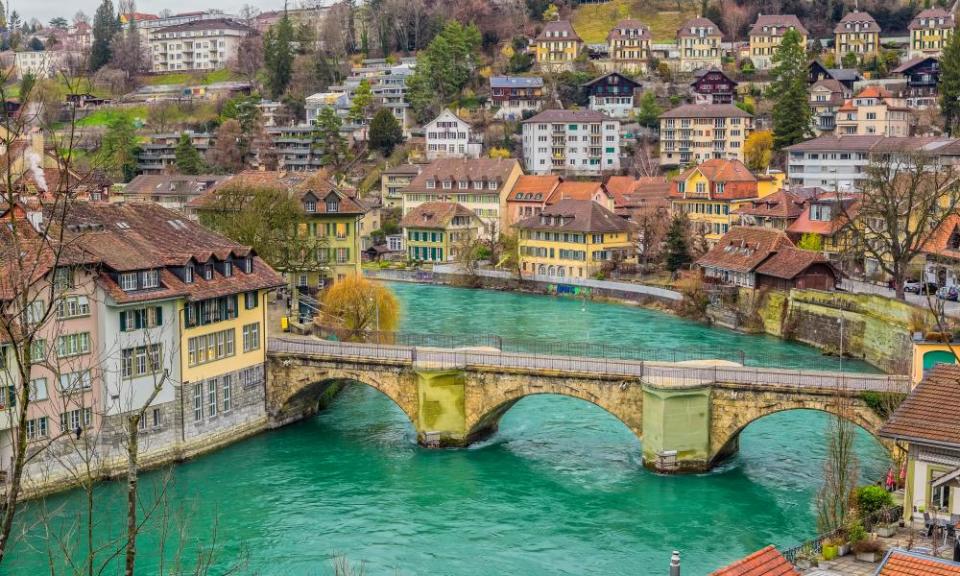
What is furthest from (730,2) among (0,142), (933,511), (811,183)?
(0,142)

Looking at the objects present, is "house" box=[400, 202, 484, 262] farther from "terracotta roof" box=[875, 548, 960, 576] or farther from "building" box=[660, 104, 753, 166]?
"terracotta roof" box=[875, 548, 960, 576]

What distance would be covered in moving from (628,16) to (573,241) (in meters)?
75.1

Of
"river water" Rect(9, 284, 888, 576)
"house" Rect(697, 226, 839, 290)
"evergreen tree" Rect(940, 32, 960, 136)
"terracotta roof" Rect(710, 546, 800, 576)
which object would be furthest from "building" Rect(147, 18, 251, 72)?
"terracotta roof" Rect(710, 546, 800, 576)

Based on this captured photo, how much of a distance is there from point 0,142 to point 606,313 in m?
63.4

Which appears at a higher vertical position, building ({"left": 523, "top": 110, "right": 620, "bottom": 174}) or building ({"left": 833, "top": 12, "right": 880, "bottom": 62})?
building ({"left": 833, "top": 12, "right": 880, "bottom": 62})

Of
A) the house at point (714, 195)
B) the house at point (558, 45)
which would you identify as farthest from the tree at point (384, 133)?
the house at point (714, 195)

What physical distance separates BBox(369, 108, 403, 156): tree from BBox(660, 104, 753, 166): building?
1050 inches

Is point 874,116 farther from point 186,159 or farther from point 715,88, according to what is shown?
point 186,159

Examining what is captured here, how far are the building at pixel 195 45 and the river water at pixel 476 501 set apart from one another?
130m

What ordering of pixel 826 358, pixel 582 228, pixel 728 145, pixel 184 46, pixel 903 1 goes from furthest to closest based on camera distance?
pixel 184 46
pixel 903 1
pixel 728 145
pixel 582 228
pixel 826 358

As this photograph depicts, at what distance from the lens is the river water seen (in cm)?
2980

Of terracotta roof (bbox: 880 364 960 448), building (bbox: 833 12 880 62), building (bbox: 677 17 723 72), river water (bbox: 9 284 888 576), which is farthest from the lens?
building (bbox: 677 17 723 72)

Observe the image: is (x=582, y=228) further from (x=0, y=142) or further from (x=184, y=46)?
(x=184, y=46)

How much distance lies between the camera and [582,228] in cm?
8262
